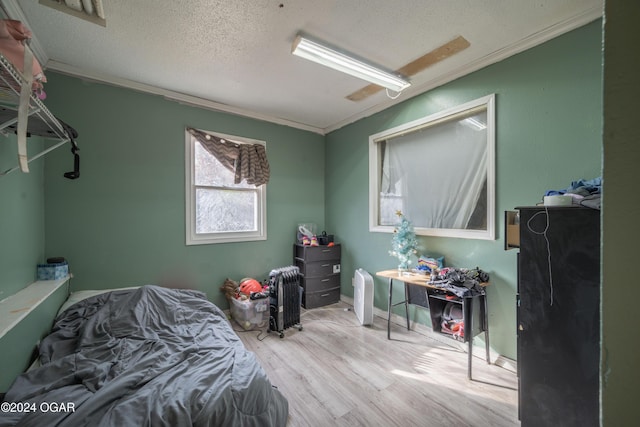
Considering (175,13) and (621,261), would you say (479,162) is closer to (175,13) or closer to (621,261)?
(621,261)

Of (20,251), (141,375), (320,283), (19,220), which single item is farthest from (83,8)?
(320,283)

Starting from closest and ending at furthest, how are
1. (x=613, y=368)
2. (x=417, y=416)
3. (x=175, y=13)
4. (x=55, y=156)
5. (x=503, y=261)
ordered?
(x=613, y=368) < (x=417, y=416) < (x=175, y=13) < (x=503, y=261) < (x=55, y=156)

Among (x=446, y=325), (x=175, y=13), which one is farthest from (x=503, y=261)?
(x=175, y=13)

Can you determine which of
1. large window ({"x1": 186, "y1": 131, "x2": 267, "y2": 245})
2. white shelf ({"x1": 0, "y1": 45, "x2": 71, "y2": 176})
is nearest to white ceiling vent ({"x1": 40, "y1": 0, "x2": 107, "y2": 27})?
white shelf ({"x1": 0, "y1": 45, "x2": 71, "y2": 176})

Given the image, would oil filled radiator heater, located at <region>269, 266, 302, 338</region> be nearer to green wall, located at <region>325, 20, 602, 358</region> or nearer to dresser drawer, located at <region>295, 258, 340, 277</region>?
dresser drawer, located at <region>295, 258, 340, 277</region>

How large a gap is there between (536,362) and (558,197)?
3.10 ft

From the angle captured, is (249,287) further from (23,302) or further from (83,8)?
(83,8)

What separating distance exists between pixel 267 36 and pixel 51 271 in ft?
8.93

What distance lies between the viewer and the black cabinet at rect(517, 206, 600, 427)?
1283mm

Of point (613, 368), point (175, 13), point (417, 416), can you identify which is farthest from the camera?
point (175, 13)

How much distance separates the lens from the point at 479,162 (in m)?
2.51

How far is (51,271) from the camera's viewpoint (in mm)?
2189

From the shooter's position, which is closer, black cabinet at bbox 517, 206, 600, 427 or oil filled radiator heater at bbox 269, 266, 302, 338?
black cabinet at bbox 517, 206, 600, 427

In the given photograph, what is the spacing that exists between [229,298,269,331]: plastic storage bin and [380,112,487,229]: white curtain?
1.90 meters
